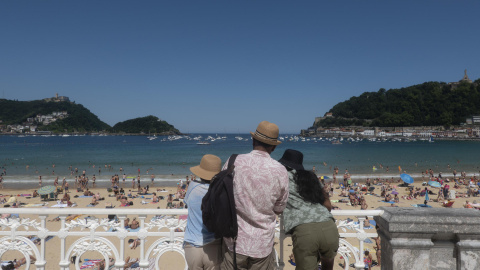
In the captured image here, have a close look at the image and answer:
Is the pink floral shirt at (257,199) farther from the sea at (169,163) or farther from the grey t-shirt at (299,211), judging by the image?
the sea at (169,163)

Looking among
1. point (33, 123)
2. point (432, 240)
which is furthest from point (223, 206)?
point (33, 123)

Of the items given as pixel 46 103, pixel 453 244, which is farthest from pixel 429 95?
pixel 46 103

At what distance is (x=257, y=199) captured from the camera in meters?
1.91

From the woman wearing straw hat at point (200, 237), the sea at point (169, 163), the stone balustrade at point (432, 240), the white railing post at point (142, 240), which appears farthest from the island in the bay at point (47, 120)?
the stone balustrade at point (432, 240)

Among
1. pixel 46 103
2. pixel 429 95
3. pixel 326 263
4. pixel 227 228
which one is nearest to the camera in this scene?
pixel 227 228

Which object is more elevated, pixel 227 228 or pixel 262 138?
pixel 262 138

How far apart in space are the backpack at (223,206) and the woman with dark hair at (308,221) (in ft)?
1.84

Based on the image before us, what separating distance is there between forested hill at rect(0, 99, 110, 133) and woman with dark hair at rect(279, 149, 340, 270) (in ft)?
650

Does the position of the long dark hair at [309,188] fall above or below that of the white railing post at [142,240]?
above

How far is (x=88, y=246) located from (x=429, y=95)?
163 metres

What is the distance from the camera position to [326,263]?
2.22 m

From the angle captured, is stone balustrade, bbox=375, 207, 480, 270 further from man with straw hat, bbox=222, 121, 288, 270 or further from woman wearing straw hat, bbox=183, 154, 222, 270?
woman wearing straw hat, bbox=183, 154, 222, 270

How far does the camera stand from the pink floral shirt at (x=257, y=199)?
190 centimetres

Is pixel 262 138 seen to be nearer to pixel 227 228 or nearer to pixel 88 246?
pixel 227 228
